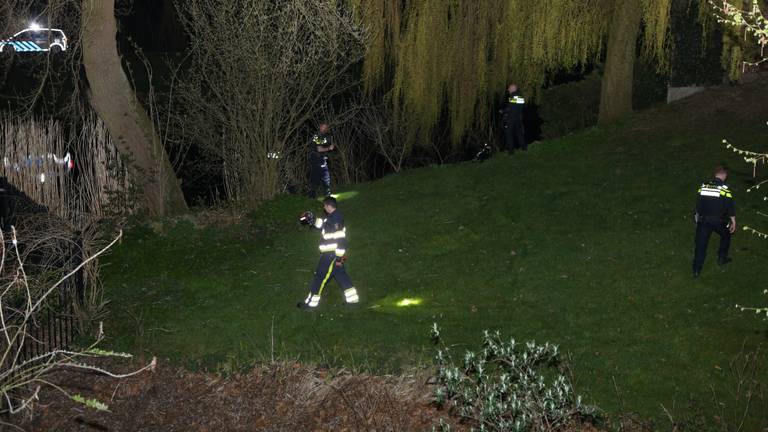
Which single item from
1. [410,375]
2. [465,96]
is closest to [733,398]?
[410,375]

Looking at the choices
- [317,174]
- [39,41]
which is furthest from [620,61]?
[39,41]

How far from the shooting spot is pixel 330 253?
472 inches

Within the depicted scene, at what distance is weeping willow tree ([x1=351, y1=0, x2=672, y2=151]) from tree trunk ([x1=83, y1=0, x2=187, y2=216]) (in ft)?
19.9

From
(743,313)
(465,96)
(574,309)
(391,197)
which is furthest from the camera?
(465,96)

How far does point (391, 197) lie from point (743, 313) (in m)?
8.98

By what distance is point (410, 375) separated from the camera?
9898 mm

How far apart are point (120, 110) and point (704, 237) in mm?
11591

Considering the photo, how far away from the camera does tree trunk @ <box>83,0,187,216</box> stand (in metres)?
17.2

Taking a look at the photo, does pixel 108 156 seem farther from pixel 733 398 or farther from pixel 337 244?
pixel 733 398

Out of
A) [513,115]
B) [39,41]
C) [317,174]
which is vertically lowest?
[317,174]

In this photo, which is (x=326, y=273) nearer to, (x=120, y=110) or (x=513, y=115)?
(x=120, y=110)

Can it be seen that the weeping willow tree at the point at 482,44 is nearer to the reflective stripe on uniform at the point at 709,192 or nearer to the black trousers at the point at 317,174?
the black trousers at the point at 317,174

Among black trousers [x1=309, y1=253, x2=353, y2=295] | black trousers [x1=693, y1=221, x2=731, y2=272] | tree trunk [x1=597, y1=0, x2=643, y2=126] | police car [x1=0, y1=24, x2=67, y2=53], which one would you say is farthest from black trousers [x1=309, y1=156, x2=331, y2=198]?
black trousers [x1=693, y1=221, x2=731, y2=272]

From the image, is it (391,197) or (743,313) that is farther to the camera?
(391,197)
